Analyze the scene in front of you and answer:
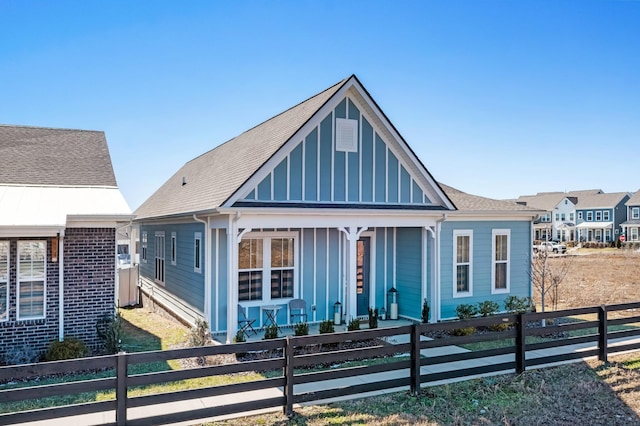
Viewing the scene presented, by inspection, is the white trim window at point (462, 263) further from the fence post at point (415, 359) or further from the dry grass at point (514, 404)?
the fence post at point (415, 359)

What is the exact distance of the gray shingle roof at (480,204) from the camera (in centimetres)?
1570

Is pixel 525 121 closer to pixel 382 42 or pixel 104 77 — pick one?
pixel 382 42

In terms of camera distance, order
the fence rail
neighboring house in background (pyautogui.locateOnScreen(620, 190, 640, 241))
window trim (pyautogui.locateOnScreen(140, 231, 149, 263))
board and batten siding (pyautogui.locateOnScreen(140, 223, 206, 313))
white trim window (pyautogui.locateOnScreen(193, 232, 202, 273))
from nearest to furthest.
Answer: the fence rail < white trim window (pyautogui.locateOnScreen(193, 232, 202, 273)) < board and batten siding (pyautogui.locateOnScreen(140, 223, 206, 313)) < window trim (pyautogui.locateOnScreen(140, 231, 149, 263)) < neighboring house in background (pyautogui.locateOnScreen(620, 190, 640, 241))

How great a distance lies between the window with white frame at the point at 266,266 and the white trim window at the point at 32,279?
4639 mm

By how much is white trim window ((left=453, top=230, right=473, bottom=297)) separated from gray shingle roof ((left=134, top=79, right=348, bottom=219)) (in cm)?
610

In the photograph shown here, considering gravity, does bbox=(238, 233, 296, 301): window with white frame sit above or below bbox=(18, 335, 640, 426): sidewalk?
above

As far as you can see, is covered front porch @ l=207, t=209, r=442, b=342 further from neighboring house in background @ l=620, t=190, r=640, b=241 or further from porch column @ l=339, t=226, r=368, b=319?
neighboring house in background @ l=620, t=190, r=640, b=241

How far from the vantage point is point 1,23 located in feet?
44.1

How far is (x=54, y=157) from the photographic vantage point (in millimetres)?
13852

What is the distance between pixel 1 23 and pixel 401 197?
39.5ft

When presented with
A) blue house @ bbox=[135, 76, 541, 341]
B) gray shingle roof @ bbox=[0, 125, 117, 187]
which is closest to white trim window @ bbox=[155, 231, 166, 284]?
blue house @ bbox=[135, 76, 541, 341]

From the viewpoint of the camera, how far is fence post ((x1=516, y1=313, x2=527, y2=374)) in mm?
8906

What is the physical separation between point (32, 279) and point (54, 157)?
15.2 ft

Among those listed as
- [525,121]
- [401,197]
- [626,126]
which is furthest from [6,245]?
[626,126]
